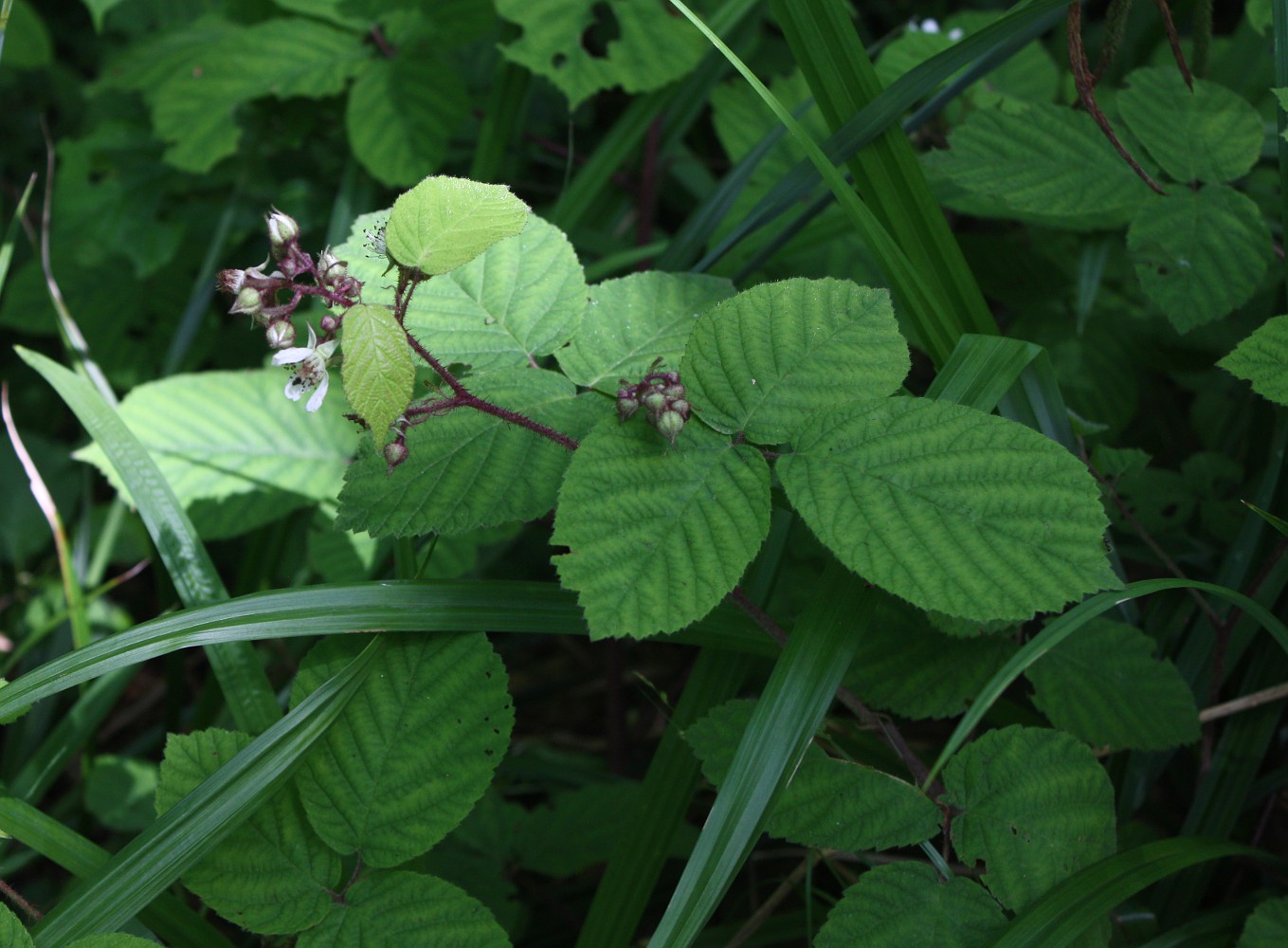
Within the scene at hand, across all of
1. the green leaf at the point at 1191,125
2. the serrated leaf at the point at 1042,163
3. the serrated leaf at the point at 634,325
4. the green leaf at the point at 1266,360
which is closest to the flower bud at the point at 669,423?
the serrated leaf at the point at 634,325

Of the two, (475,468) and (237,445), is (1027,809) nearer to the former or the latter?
(475,468)

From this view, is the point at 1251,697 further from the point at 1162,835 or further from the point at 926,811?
the point at 926,811

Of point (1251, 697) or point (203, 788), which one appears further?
point (1251, 697)

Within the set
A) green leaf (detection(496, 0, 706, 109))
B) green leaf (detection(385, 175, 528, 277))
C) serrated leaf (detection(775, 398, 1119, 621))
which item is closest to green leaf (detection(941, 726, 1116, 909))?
serrated leaf (detection(775, 398, 1119, 621))

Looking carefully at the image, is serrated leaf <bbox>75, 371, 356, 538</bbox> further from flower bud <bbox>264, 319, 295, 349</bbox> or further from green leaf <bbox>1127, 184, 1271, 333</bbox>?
green leaf <bbox>1127, 184, 1271, 333</bbox>

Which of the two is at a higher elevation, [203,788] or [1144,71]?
[1144,71]

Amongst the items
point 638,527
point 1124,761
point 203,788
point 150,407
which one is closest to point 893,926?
point 638,527

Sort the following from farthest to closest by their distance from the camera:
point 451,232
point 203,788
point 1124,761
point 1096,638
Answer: point 1124,761 < point 1096,638 < point 203,788 < point 451,232
